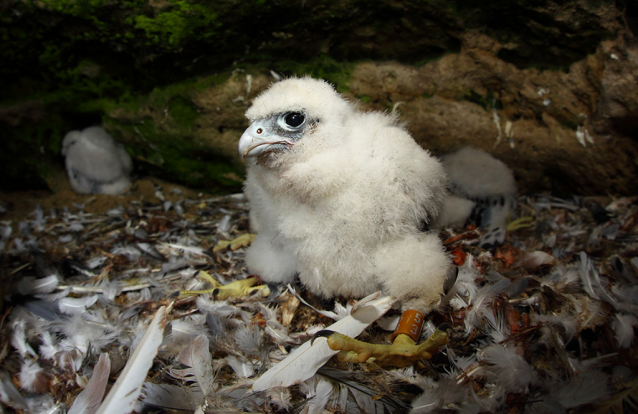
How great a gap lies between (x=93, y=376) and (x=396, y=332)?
48.4 inches

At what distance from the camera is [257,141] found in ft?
5.28

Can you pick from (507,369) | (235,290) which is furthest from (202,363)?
(507,369)

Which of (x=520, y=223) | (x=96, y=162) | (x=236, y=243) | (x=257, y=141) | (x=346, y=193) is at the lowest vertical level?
(x=520, y=223)

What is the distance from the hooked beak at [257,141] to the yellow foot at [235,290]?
2.58 ft

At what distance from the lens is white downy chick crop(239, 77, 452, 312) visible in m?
1.56

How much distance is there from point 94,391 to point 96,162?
7.73ft

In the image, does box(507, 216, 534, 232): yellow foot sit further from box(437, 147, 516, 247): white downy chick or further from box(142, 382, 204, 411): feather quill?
box(142, 382, 204, 411): feather quill

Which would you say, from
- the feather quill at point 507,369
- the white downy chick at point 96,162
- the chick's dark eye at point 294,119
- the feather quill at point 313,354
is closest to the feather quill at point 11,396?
the feather quill at point 313,354

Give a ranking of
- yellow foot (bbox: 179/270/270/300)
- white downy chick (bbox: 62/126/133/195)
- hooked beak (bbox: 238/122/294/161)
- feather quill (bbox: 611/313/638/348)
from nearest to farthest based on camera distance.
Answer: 1. feather quill (bbox: 611/313/638/348)
2. hooked beak (bbox: 238/122/294/161)
3. yellow foot (bbox: 179/270/270/300)
4. white downy chick (bbox: 62/126/133/195)

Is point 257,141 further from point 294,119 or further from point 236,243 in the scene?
point 236,243

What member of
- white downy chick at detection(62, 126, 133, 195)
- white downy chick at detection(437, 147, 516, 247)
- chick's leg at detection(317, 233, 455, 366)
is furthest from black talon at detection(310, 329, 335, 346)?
white downy chick at detection(62, 126, 133, 195)

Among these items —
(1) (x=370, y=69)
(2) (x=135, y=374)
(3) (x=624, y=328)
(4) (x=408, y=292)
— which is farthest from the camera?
(1) (x=370, y=69)

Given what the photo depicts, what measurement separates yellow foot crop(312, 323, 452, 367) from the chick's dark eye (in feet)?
2.97

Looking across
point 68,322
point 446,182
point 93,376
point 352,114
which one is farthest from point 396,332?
point 68,322
